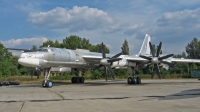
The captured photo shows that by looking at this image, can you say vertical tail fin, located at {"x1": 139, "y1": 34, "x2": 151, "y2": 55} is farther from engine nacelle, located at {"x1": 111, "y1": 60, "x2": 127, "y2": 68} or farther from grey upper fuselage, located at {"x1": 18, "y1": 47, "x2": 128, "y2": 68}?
grey upper fuselage, located at {"x1": 18, "y1": 47, "x2": 128, "y2": 68}

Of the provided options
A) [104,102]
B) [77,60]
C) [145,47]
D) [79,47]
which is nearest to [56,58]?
[77,60]

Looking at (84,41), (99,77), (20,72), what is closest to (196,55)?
(84,41)

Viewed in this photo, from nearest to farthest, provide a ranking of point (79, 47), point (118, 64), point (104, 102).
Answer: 1. point (104, 102)
2. point (118, 64)
3. point (79, 47)

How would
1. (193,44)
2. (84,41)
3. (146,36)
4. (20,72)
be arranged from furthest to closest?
1. (193,44)
2. (84,41)
3. (20,72)
4. (146,36)

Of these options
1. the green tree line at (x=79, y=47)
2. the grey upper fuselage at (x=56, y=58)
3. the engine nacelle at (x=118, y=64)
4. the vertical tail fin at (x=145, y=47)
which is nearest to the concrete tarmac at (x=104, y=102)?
the grey upper fuselage at (x=56, y=58)

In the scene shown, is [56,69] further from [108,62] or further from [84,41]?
[84,41]

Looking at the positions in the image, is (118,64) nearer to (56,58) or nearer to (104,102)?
(56,58)

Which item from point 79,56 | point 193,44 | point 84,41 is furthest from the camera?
point 193,44

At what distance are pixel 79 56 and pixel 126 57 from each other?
183 inches

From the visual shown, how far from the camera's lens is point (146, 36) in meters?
28.2

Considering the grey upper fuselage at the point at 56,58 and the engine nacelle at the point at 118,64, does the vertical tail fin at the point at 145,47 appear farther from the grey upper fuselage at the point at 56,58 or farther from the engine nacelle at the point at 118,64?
the grey upper fuselage at the point at 56,58

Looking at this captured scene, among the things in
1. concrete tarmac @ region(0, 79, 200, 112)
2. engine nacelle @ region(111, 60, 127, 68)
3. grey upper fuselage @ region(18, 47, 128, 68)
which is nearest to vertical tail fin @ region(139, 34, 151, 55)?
engine nacelle @ region(111, 60, 127, 68)

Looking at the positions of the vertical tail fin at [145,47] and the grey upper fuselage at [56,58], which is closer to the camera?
the grey upper fuselage at [56,58]

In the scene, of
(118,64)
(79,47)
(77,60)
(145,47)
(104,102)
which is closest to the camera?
(104,102)
